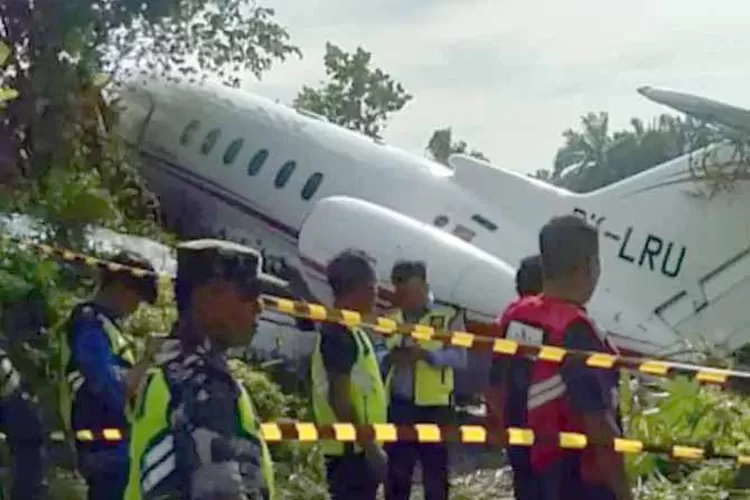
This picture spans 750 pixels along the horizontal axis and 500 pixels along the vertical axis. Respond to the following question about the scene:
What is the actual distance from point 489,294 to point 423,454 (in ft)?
15.3

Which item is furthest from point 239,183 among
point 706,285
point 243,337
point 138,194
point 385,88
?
point 385,88

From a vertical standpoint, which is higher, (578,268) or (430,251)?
(430,251)

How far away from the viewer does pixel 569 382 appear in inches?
178

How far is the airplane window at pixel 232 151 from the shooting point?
60.3ft

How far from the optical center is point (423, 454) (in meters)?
7.71

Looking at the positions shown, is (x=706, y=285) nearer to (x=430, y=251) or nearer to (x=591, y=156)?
(x=430, y=251)

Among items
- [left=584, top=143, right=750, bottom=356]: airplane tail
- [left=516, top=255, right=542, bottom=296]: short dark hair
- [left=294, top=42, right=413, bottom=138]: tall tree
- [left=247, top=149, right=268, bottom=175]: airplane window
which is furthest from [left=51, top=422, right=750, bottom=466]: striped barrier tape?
[left=294, top=42, right=413, bottom=138]: tall tree

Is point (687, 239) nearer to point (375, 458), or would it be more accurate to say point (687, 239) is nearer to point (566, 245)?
point (375, 458)

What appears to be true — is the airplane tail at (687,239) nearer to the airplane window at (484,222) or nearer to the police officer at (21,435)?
the airplane window at (484,222)

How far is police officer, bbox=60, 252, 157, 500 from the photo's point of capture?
5699 mm

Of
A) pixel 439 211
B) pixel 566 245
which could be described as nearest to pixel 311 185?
pixel 439 211

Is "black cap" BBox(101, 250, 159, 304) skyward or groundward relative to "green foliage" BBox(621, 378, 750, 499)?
skyward

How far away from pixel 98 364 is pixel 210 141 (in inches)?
524

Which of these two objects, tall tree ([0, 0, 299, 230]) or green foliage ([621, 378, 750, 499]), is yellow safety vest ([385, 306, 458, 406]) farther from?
tall tree ([0, 0, 299, 230])
